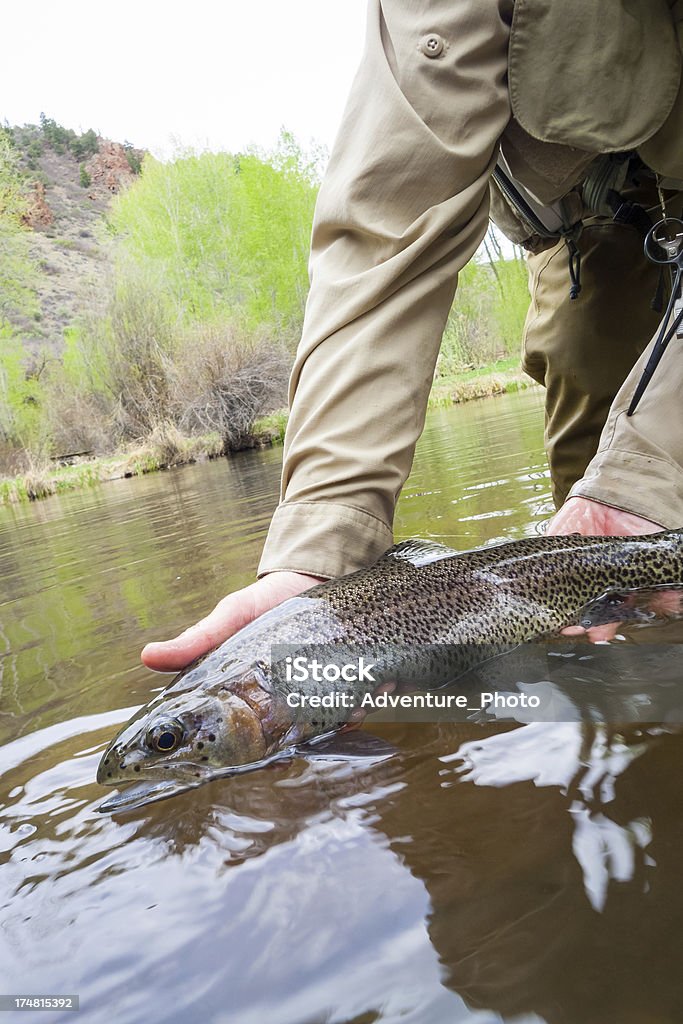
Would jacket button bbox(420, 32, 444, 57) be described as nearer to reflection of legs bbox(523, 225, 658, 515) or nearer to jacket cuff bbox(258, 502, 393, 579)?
jacket cuff bbox(258, 502, 393, 579)

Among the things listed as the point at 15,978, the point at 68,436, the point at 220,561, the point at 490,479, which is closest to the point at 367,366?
the point at 15,978

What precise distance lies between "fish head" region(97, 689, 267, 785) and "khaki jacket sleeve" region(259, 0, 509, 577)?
0.43 m

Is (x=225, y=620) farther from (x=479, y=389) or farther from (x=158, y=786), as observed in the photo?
(x=479, y=389)

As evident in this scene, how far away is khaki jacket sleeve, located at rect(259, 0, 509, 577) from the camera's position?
198cm

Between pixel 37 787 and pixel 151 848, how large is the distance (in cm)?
53

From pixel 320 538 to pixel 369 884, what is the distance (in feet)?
2.96

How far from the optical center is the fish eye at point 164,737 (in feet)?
5.53

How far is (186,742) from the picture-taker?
1.70 meters

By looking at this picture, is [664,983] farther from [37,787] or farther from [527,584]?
[37,787]

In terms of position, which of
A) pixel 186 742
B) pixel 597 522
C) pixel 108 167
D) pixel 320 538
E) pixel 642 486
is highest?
pixel 108 167

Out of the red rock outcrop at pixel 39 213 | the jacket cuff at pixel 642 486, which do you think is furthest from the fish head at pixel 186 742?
the red rock outcrop at pixel 39 213
